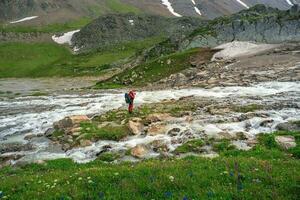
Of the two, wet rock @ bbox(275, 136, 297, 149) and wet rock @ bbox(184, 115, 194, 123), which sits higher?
wet rock @ bbox(275, 136, 297, 149)

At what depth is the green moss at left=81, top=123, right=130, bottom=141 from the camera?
2839 cm

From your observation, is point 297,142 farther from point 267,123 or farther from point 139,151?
point 139,151

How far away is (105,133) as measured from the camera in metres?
28.9

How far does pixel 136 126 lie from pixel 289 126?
10.7m

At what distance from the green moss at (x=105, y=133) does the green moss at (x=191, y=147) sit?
18.8ft

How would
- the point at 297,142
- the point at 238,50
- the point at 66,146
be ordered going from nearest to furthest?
1. the point at 297,142
2. the point at 66,146
3. the point at 238,50

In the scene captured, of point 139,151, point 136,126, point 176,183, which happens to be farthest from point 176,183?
point 136,126

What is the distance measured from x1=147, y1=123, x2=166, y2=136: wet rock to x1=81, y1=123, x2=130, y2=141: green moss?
63.6 inches

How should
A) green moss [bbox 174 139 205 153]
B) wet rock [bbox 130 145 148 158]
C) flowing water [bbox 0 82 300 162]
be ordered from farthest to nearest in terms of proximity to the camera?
1. flowing water [bbox 0 82 300 162]
2. green moss [bbox 174 139 205 153]
3. wet rock [bbox 130 145 148 158]

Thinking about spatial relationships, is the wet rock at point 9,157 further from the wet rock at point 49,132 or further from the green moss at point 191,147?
the green moss at point 191,147

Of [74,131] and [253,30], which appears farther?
[253,30]

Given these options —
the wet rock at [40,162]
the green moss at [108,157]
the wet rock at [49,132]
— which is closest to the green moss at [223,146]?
the green moss at [108,157]

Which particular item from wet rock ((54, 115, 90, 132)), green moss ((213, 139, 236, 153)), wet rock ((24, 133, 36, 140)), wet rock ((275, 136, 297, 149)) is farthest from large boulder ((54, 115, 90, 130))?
wet rock ((275, 136, 297, 149))

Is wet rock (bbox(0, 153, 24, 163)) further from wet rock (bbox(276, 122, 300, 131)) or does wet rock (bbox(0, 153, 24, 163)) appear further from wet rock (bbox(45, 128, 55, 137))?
wet rock (bbox(276, 122, 300, 131))
